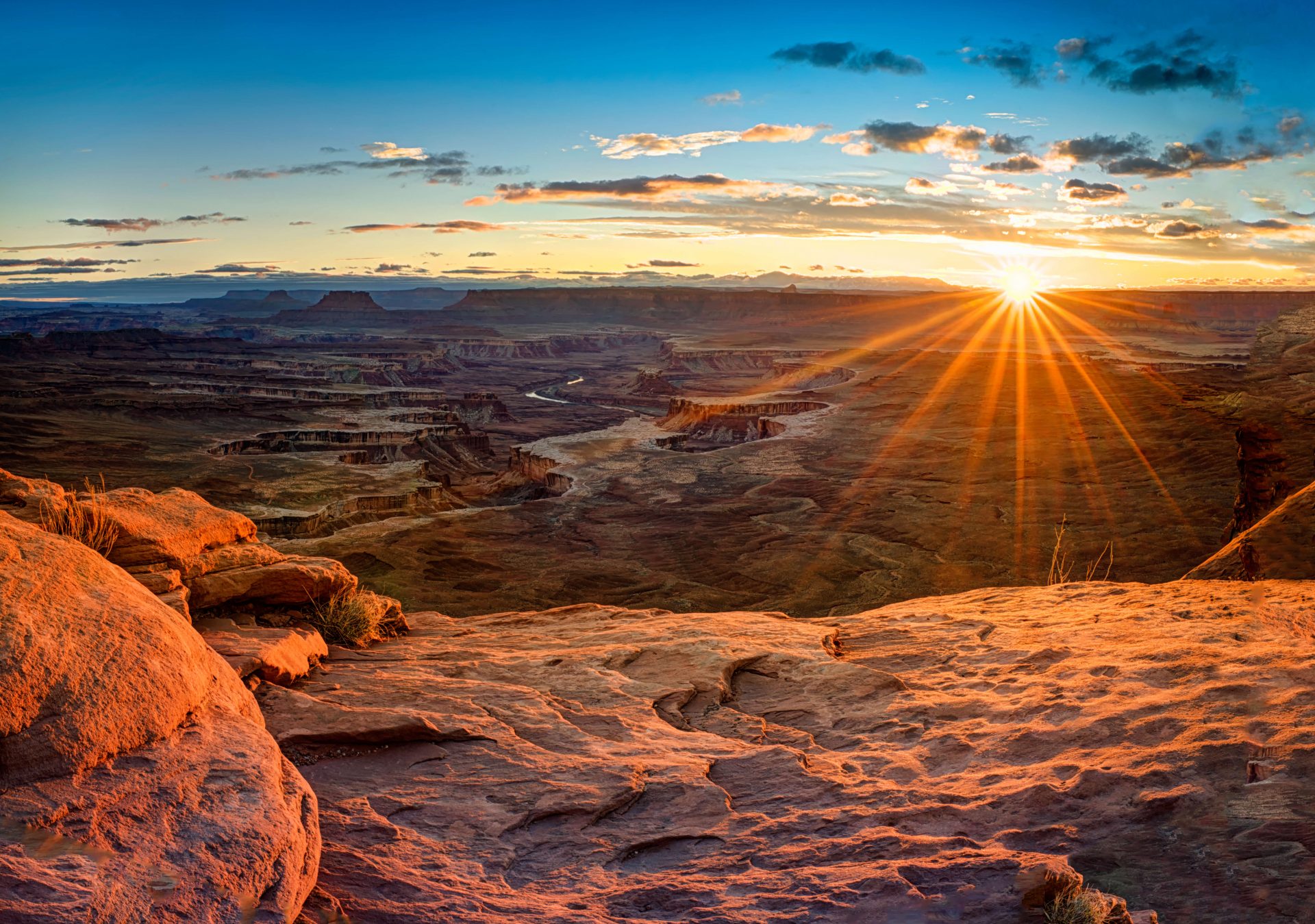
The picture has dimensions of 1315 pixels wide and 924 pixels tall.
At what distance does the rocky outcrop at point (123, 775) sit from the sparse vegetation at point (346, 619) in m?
3.26

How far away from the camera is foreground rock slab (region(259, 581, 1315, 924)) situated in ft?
12.5

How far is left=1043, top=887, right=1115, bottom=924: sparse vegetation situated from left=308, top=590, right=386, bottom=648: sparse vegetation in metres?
6.13

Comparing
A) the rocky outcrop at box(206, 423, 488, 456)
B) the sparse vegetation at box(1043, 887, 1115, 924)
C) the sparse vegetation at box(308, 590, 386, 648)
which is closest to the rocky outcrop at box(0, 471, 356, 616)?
the sparse vegetation at box(308, 590, 386, 648)

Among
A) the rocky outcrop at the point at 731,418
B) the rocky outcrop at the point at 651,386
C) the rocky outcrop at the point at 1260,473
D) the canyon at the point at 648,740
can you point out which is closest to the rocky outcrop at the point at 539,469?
the rocky outcrop at the point at 731,418

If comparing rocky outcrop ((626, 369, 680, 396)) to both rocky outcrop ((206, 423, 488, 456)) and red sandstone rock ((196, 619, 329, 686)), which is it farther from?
red sandstone rock ((196, 619, 329, 686))

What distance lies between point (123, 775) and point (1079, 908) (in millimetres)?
3809

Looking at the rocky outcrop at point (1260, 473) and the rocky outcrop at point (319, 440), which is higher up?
the rocky outcrop at point (1260, 473)

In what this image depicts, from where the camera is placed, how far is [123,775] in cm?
369

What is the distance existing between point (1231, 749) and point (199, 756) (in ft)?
16.2

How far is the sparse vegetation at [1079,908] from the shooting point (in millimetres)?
3344

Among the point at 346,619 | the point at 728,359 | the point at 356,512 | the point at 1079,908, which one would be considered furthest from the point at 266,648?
the point at 728,359

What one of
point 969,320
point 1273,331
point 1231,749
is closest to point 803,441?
point 1273,331

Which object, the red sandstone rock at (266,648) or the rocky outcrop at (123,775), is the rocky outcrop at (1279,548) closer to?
the red sandstone rock at (266,648)

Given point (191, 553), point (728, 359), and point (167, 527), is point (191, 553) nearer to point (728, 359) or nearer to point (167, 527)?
point (167, 527)
